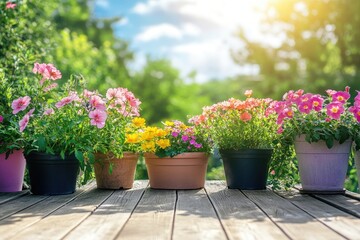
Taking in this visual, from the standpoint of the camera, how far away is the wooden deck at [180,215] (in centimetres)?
215

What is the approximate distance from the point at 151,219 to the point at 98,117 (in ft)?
3.69

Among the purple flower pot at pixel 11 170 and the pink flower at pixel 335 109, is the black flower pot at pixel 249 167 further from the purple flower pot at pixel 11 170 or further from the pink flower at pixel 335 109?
the purple flower pot at pixel 11 170

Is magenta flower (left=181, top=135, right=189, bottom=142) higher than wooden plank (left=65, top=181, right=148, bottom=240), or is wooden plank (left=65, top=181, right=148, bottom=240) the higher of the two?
magenta flower (left=181, top=135, right=189, bottom=142)

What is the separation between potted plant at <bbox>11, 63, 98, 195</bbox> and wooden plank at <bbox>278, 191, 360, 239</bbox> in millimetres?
1358

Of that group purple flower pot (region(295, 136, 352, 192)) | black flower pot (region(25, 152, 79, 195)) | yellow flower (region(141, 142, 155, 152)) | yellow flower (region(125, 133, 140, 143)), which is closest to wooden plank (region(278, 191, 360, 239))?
purple flower pot (region(295, 136, 352, 192))

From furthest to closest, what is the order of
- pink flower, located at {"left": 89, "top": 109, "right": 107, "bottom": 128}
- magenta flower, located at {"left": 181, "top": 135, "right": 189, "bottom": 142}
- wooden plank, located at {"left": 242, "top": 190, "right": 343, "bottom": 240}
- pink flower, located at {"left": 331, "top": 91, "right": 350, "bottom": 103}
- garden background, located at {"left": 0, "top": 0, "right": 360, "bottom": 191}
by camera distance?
garden background, located at {"left": 0, "top": 0, "right": 360, "bottom": 191}, magenta flower, located at {"left": 181, "top": 135, "right": 189, "bottom": 142}, pink flower, located at {"left": 331, "top": 91, "right": 350, "bottom": 103}, pink flower, located at {"left": 89, "top": 109, "right": 107, "bottom": 128}, wooden plank, located at {"left": 242, "top": 190, "right": 343, "bottom": 240}

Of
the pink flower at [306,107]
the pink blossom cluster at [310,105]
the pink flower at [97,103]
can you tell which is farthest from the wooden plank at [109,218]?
the pink flower at [306,107]

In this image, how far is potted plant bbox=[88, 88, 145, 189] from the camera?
3.62m

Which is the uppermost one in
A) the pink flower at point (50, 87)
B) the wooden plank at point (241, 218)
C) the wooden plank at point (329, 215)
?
the pink flower at point (50, 87)

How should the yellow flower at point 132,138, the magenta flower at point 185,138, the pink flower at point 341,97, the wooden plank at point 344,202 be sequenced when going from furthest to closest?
1. the magenta flower at point 185,138
2. the yellow flower at point 132,138
3. the pink flower at point 341,97
4. the wooden plank at point 344,202

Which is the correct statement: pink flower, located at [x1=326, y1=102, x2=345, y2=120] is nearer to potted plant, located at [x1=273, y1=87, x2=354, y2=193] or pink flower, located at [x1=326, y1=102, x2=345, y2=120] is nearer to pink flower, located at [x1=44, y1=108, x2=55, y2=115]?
potted plant, located at [x1=273, y1=87, x2=354, y2=193]

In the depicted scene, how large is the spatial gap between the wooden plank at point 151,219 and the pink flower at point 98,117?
0.55m

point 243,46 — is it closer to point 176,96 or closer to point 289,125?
point 176,96

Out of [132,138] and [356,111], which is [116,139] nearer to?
[132,138]
